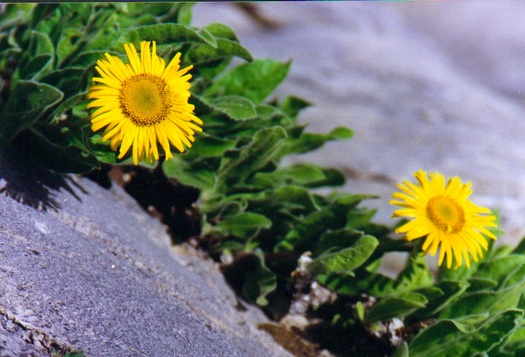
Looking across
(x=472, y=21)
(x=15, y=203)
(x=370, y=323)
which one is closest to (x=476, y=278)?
(x=370, y=323)

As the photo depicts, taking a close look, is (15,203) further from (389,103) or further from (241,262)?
(389,103)

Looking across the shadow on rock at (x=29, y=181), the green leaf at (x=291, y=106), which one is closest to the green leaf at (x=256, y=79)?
the green leaf at (x=291, y=106)

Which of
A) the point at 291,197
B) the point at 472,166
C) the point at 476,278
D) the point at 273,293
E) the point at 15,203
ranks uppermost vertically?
the point at 472,166

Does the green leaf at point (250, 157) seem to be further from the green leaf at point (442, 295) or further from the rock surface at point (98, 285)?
the green leaf at point (442, 295)

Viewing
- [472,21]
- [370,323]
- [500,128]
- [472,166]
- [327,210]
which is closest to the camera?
[370,323]

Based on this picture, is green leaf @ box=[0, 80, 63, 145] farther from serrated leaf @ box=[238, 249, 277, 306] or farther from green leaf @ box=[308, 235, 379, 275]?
green leaf @ box=[308, 235, 379, 275]

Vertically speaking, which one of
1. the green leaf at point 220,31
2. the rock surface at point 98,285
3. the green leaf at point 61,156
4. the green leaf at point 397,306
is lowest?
the rock surface at point 98,285
